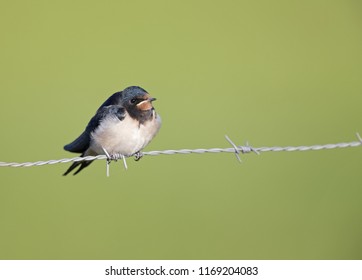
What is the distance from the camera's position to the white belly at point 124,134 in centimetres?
325

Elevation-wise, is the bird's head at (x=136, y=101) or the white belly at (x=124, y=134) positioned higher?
the bird's head at (x=136, y=101)

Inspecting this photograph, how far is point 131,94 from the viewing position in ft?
10.8

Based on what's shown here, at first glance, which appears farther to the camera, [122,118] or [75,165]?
[75,165]

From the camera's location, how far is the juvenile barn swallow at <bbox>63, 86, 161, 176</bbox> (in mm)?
3256

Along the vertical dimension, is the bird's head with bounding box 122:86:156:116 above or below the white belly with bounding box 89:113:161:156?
above

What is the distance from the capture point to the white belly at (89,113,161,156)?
325 centimetres

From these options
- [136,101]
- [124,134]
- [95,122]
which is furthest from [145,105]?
[95,122]

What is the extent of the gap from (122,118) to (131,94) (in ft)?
0.49

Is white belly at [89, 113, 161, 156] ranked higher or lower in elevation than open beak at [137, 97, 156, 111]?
lower
